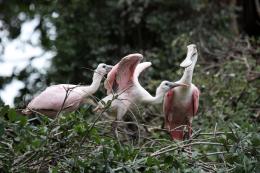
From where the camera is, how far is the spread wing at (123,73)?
5712mm

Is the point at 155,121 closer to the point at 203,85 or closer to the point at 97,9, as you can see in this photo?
the point at 203,85

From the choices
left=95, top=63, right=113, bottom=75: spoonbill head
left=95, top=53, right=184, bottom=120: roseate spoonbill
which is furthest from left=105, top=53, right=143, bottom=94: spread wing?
left=95, top=63, right=113, bottom=75: spoonbill head

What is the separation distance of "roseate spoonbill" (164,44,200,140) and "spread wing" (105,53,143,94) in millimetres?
434

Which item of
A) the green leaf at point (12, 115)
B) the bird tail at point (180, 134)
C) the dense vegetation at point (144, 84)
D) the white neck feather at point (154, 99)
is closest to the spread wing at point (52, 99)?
the dense vegetation at point (144, 84)

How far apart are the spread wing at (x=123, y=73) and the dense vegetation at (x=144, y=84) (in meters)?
0.29

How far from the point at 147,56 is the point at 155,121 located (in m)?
1.97

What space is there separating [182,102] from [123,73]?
0.62 meters

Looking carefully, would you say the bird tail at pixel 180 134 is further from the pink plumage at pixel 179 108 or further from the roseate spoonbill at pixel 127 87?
the roseate spoonbill at pixel 127 87

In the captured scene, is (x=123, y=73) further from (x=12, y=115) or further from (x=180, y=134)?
(x=12, y=115)

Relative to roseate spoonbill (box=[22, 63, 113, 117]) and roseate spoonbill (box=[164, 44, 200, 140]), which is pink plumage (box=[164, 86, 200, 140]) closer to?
roseate spoonbill (box=[164, 44, 200, 140])

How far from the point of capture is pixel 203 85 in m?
Result: 7.60

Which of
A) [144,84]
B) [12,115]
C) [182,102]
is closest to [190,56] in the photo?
[182,102]

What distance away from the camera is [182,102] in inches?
241

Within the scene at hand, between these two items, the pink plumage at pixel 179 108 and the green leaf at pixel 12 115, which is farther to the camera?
the pink plumage at pixel 179 108
